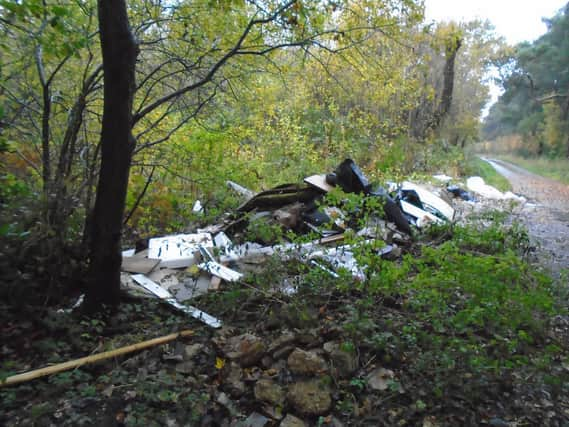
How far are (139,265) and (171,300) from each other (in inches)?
28.7

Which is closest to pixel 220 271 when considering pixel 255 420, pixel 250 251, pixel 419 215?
pixel 250 251

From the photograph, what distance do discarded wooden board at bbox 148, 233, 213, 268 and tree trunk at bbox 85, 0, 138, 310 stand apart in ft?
2.88

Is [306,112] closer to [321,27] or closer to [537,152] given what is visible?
[321,27]

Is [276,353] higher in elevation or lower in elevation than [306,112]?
lower

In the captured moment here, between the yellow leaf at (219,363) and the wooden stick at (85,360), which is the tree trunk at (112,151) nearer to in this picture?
the wooden stick at (85,360)

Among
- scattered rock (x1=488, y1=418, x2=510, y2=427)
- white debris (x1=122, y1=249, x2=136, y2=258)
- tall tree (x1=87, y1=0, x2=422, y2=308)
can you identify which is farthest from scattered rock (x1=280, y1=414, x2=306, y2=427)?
white debris (x1=122, y1=249, x2=136, y2=258)

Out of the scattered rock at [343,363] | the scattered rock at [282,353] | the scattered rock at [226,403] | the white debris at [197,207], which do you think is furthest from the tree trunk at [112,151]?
the white debris at [197,207]

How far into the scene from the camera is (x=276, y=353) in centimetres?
243

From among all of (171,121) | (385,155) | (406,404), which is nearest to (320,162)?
(385,155)

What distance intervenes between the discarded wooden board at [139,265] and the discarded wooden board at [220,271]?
48cm

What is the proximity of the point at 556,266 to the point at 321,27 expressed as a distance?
362cm

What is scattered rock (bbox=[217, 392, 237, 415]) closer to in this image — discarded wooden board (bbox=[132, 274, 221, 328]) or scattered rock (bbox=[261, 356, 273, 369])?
scattered rock (bbox=[261, 356, 273, 369])

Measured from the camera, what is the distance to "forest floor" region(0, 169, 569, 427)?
2.05 m

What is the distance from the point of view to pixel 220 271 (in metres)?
3.57
